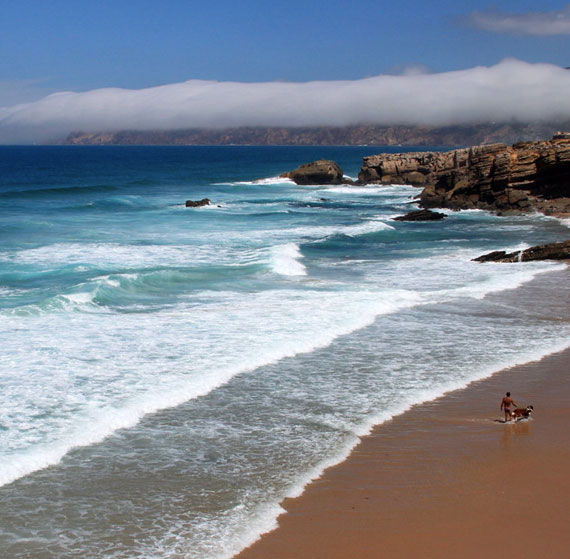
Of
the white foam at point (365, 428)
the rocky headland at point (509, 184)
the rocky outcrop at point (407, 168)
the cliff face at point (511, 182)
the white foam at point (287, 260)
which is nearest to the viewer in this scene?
the white foam at point (365, 428)

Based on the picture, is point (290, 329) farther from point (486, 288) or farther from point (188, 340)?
point (486, 288)

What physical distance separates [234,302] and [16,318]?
19.3ft

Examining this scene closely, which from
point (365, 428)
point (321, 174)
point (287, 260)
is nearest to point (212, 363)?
point (365, 428)

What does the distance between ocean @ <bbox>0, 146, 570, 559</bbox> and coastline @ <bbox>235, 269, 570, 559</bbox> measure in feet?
1.30

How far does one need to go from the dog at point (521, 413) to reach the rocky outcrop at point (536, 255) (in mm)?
17285

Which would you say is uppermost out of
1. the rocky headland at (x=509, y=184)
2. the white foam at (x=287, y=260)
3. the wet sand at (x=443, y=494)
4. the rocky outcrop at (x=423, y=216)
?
the rocky headland at (x=509, y=184)

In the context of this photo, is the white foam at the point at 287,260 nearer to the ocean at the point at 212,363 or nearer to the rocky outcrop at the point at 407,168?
the ocean at the point at 212,363

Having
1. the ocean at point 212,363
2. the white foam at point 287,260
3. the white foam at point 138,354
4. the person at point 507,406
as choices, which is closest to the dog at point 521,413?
the person at point 507,406

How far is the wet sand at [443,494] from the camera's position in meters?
8.08

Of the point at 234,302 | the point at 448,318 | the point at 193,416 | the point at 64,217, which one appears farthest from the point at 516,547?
the point at 64,217

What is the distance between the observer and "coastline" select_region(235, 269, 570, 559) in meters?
8.11

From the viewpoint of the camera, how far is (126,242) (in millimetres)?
35562

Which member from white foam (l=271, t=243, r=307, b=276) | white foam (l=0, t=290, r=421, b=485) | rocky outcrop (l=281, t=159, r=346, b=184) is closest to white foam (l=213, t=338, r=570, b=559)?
white foam (l=0, t=290, r=421, b=485)

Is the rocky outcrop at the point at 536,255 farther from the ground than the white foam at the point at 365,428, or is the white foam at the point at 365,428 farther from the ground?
the rocky outcrop at the point at 536,255
